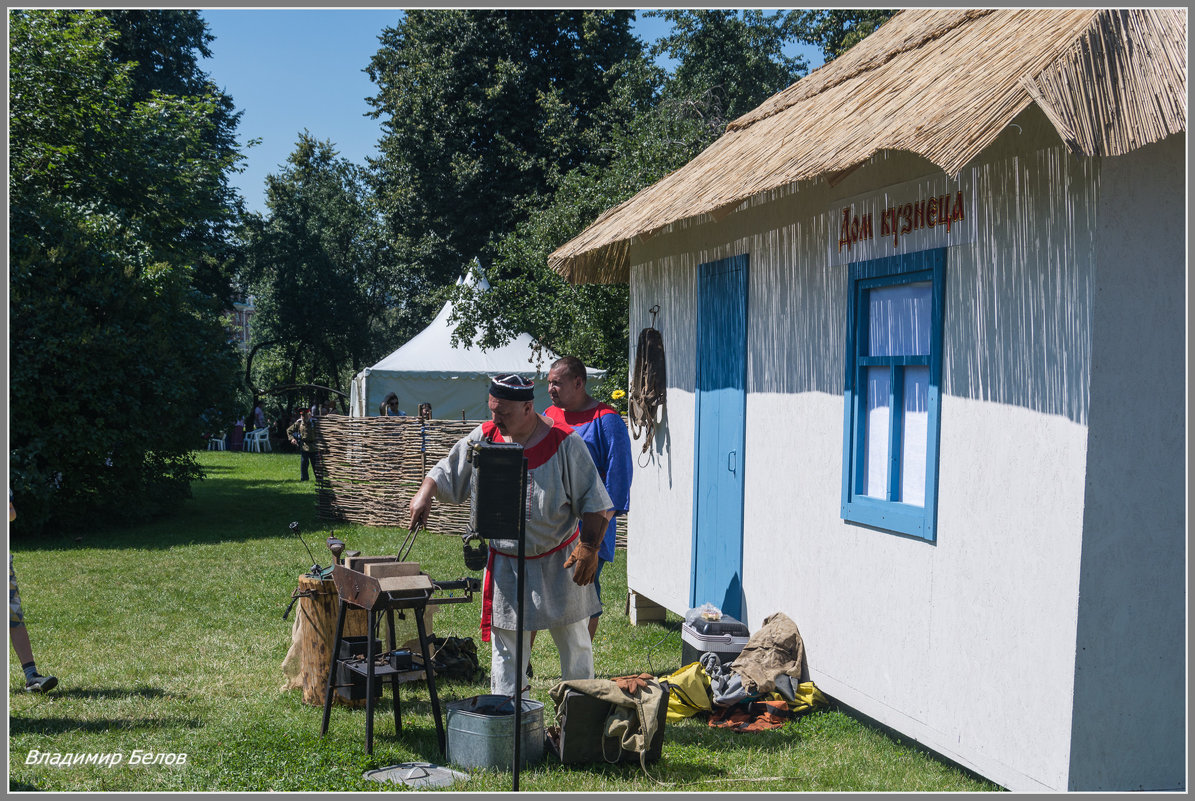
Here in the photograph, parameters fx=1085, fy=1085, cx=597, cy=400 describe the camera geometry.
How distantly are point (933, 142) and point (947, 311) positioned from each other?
1.26 metres

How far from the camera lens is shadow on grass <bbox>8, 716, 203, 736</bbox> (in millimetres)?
6168

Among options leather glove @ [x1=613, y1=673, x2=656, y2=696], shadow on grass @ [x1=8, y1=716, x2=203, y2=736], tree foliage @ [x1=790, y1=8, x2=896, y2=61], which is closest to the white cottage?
leather glove @ [x1=613, y1=673, x2=656, y2=696]

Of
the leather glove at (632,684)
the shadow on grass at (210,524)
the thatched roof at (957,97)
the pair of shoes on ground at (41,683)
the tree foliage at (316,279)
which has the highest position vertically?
the tree foliage at (316,279)

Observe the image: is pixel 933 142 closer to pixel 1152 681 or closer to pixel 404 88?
pixel 1152 681

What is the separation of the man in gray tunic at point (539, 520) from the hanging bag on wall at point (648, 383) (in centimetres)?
366

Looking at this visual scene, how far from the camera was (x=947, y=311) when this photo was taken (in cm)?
555

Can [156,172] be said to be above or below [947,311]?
above

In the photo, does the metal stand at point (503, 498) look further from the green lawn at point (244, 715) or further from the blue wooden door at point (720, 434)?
the blue wooden door at point (720, 434)

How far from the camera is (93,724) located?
20.6ft

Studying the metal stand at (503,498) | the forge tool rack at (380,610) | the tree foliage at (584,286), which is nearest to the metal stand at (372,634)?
the forge tool rack at (380,610)

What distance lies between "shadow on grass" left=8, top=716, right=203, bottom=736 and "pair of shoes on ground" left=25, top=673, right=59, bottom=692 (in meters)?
0.53

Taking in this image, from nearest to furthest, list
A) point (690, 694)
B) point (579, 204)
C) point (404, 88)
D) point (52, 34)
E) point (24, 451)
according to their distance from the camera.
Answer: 1. point (690, 694)
2. point (24, 451)
3. point (579, 204)
4. point (52, 34)
5. point (404, 88)

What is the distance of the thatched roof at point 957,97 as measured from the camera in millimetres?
4262

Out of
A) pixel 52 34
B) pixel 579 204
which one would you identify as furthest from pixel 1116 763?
pixel 52 34
